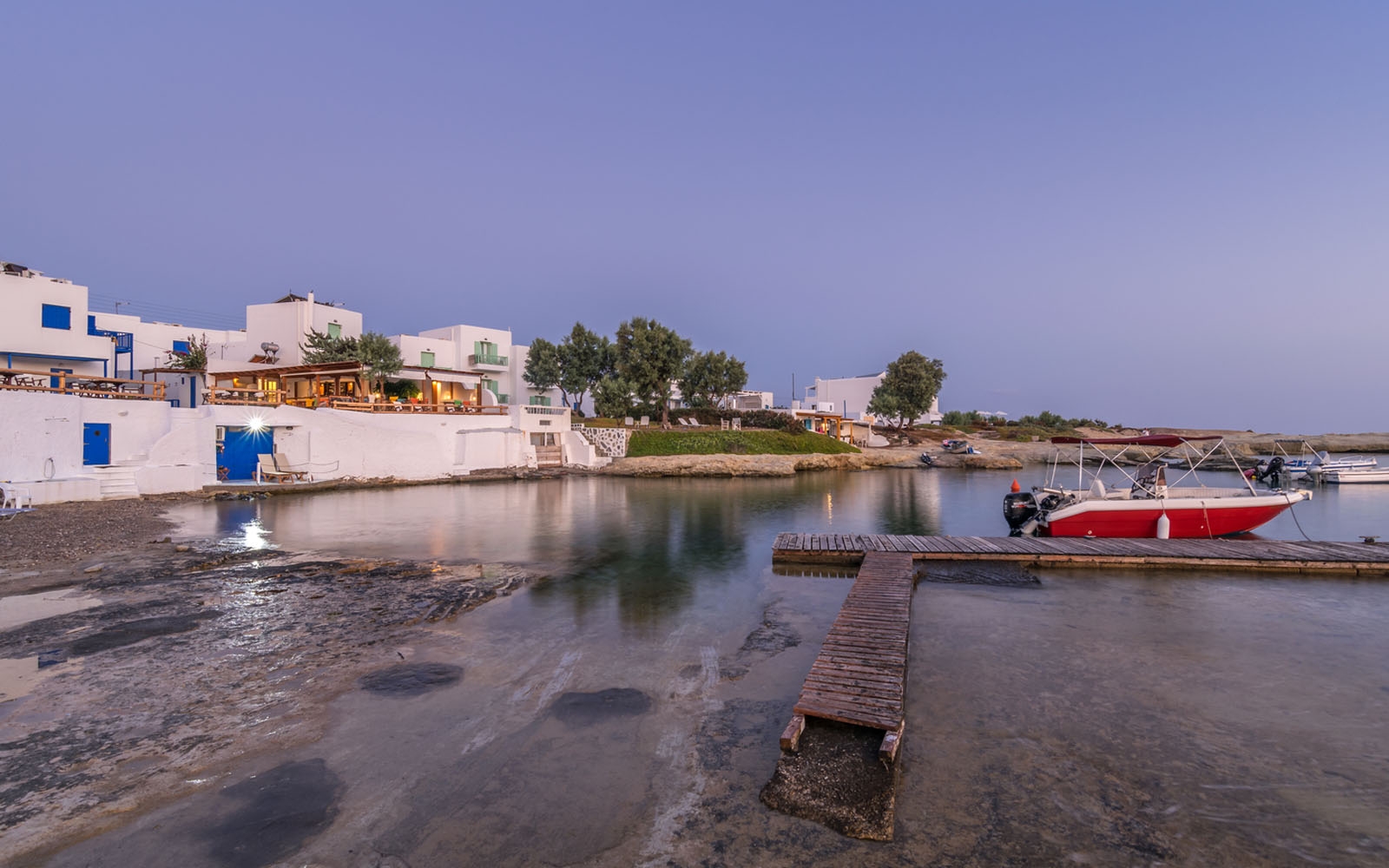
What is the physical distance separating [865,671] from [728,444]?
48515mm

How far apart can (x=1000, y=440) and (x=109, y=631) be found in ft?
286

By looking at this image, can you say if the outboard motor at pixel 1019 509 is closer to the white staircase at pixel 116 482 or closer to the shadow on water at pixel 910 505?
the shadow on water at pixel 910 505

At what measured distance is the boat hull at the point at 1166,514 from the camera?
1975 cm

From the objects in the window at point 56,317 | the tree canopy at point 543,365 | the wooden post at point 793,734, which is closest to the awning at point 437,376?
the tree canopy at point 543,365

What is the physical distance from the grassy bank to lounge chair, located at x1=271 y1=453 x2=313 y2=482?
80.4 ft

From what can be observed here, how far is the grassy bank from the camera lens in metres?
53.5

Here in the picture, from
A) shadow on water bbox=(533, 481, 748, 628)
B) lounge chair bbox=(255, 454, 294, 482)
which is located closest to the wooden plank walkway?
shadow on water bbox=(533, 481, 748, 628)

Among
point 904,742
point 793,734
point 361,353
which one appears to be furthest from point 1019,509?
point 361,353

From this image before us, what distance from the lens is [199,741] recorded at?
6891mm

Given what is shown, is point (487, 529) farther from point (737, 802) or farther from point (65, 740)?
point (737, 802)

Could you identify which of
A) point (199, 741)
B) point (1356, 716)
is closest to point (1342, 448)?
point (1356, 716)

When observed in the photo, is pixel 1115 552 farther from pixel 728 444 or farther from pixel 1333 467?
pixel 1333 467

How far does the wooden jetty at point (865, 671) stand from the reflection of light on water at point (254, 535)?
16.9m

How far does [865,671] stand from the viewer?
8328 millimetres
